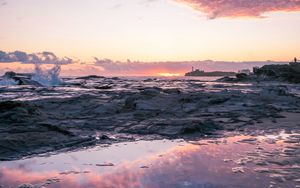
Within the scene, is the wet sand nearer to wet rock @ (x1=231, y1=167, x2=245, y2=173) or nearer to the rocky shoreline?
wet rock @ (x1=231, y1=167, x2=245, y2=173)

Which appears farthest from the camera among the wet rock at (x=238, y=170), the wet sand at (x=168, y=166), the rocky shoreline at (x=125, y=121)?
the rocky shoreline at (x=125, y=121)

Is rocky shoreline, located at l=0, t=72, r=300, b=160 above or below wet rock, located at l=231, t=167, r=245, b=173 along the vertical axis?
below

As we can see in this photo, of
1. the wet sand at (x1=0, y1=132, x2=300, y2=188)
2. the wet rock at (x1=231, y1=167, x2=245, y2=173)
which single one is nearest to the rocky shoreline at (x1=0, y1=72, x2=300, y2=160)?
the wet sand at (x1=0, y1=132, x2=300, y2=188)

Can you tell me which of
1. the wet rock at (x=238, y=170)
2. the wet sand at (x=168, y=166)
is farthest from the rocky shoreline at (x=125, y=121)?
the wet rock at (x=238, y=170)

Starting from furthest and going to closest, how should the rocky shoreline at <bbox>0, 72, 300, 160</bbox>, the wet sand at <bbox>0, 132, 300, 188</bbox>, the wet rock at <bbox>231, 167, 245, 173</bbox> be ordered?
the rocky shoreline at <bbox>0, 72, 300, 160</bbox>
the wet rock at <bbox>231, 167, 245, 173</bbox>
the wet sand at <bbox>0, 132, 300, 188</bbox>

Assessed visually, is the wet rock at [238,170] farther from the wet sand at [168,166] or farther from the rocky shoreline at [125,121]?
the rocky shoreline at [125,121]

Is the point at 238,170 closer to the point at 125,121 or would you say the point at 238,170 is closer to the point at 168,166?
the point at 168,166

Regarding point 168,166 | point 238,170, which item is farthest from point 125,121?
point 238,170

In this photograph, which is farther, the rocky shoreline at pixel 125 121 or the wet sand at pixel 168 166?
the rocky shoreline at pixel 125 121

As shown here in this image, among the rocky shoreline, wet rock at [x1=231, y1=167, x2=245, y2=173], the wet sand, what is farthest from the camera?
the rocky shoreline

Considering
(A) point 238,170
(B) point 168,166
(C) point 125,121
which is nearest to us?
(A) point 238,170

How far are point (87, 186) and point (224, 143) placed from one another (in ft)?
10.6

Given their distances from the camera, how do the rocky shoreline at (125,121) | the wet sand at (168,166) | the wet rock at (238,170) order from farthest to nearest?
the rocky shoreline at (125,121)
the wet rock at (238,170)
the wet sand at (168,166)

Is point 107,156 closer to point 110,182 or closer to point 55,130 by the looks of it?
point 110,182
